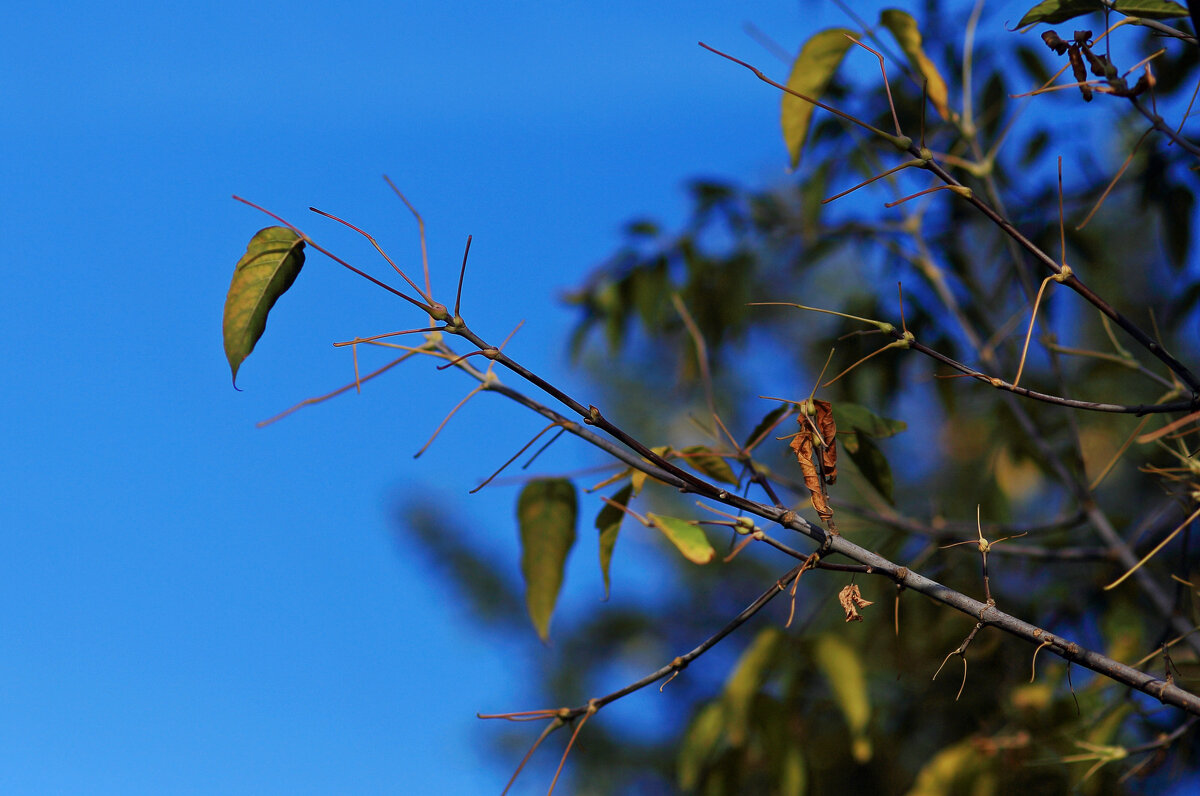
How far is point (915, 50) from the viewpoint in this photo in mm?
701

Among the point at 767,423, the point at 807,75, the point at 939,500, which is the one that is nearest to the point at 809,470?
the point at 767,423

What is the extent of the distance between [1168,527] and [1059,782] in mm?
308

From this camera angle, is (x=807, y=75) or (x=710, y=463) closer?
(x=710, y=463)

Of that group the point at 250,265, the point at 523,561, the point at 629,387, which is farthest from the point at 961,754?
the point at 629,387

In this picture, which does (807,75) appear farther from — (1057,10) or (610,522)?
(610,522)

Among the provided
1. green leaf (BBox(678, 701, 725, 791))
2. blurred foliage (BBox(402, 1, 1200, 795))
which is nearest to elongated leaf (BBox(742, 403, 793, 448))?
blurred foliage (BBox(402, 1, 1200, 795))

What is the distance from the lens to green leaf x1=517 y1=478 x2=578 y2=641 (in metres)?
0.67

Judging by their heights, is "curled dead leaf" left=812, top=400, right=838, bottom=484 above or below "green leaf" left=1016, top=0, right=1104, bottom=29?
below

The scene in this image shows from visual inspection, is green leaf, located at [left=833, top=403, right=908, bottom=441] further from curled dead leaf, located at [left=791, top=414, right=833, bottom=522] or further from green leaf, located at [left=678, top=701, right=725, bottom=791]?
green leaf, located at [left=678, top=701, right=725, bottom=791]

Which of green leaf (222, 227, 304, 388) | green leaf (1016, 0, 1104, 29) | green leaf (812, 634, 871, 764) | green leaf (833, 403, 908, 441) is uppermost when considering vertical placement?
green leaf (222, 227, 304, 388)

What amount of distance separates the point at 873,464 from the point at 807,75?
0.31 metres

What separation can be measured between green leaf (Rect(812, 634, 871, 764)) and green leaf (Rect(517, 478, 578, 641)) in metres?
0.31

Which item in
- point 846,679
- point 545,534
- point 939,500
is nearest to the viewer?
point 545,534

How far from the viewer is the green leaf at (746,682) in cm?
83
